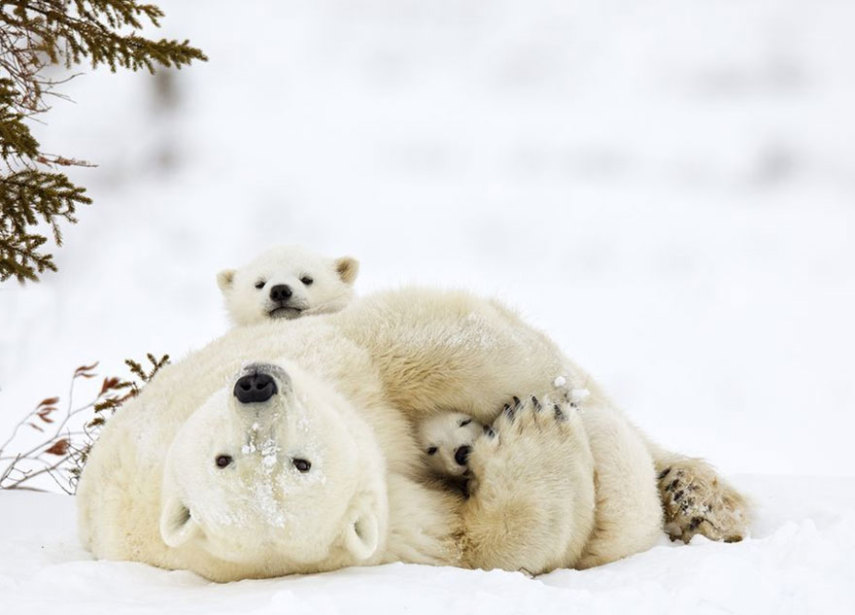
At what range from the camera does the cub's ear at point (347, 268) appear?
A: 586cm

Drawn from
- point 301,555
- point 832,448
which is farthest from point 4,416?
point 832,448

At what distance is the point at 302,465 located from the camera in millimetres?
2635

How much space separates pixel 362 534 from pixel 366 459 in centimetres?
23

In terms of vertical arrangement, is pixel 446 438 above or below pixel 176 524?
above

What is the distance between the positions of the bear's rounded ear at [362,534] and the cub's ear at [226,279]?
10.9 ft

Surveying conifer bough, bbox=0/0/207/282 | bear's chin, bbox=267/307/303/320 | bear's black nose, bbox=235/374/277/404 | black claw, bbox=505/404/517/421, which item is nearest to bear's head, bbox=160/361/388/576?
bear's black nose, bbox=235/374/277/404

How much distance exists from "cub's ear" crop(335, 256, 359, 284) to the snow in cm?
286

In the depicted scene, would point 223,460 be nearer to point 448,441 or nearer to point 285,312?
point 448,441

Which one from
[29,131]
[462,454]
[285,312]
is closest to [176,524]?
[462,454]

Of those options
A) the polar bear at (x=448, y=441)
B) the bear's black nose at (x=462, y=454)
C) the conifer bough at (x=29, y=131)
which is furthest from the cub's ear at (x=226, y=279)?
the bear's black nose at (x=462, y=454)

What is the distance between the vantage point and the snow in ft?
7.57

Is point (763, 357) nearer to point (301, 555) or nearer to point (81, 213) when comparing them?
point (81, 213)

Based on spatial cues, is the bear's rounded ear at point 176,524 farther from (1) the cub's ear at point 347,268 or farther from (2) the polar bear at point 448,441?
(1) the cub's ear at point 347,268

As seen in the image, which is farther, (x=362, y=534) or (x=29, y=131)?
(x=29, y=131)
